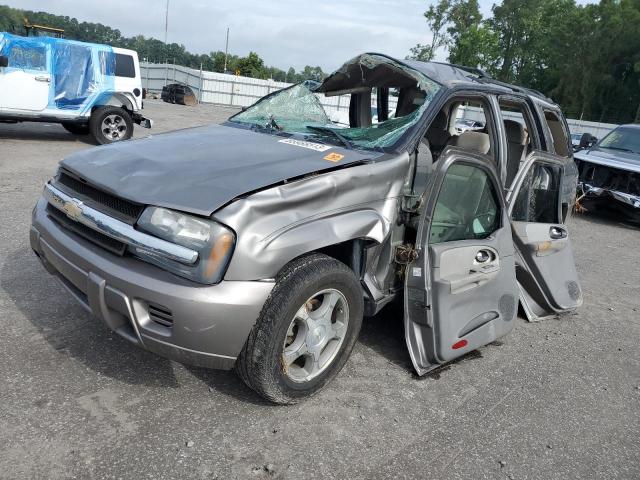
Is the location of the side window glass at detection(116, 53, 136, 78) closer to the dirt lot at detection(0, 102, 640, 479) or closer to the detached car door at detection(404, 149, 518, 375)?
the dirt lot at detection(0, 102, 640, 479)

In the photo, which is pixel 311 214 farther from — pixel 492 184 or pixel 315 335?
pixel 492 184

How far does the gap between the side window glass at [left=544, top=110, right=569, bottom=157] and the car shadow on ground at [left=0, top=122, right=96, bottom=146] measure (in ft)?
30.7

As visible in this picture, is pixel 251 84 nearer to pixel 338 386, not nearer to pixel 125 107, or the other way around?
pixel 125 107

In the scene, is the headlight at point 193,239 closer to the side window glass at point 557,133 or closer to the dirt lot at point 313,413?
the dirt lot at point 313,413

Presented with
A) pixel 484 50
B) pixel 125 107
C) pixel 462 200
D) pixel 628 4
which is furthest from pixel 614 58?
pixel 462 200

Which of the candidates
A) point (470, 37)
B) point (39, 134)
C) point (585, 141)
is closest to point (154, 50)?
point (470, 37)

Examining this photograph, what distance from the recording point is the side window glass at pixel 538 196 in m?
3.85

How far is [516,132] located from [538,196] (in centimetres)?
69

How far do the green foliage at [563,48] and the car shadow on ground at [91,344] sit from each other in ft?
173

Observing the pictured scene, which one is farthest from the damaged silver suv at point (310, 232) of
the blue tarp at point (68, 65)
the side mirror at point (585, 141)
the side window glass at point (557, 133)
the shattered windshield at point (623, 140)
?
the blue tarp at point (68, 65)

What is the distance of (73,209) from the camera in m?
2.64

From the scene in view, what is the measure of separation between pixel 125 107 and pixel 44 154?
2.40 metres

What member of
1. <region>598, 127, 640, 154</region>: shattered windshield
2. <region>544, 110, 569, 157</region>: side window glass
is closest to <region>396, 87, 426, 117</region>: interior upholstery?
<region>544, 110, 569, 157</region>: side window glass

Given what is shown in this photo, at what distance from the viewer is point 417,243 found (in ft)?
9.64
